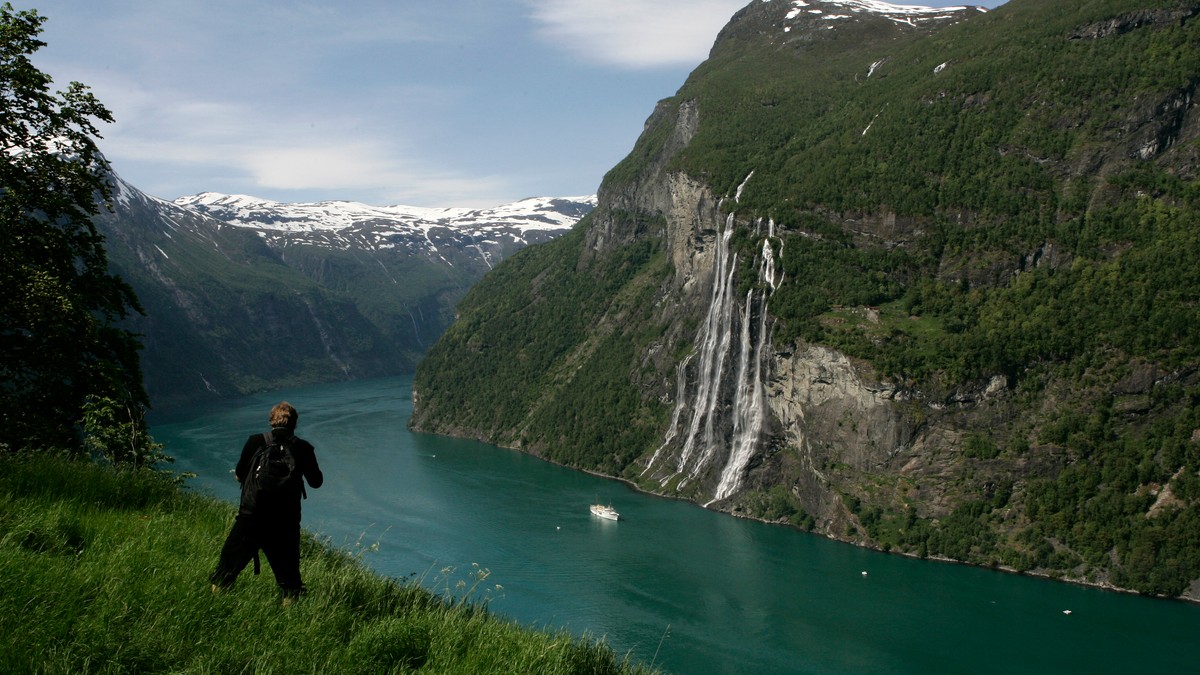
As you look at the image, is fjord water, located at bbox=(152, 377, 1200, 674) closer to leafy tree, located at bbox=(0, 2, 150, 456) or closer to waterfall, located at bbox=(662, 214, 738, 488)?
waterfall, located at bbox=(662, 214, 738, 488)

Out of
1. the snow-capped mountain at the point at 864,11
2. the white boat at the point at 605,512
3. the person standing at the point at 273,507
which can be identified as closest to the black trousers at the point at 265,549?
the person standing at the point at 273,507

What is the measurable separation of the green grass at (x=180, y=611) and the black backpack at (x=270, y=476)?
606 millimetres

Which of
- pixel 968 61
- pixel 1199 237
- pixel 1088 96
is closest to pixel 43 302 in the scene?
pixel 1199 237

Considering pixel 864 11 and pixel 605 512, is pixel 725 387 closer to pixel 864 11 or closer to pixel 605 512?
pixel 605 512

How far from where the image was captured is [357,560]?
30.2 ft

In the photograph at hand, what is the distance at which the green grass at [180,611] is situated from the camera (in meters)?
5.46

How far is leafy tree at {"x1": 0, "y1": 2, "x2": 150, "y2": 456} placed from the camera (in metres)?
13.4

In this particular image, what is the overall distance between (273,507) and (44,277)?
342 inches

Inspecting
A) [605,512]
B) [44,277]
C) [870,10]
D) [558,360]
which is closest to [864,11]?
[870,10]

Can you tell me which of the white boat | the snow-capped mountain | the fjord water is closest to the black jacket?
the fjord water

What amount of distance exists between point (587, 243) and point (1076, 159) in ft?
235

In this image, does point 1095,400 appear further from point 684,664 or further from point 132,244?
point 132,244

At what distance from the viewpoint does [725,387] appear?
71500 mm

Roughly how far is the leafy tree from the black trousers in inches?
278
